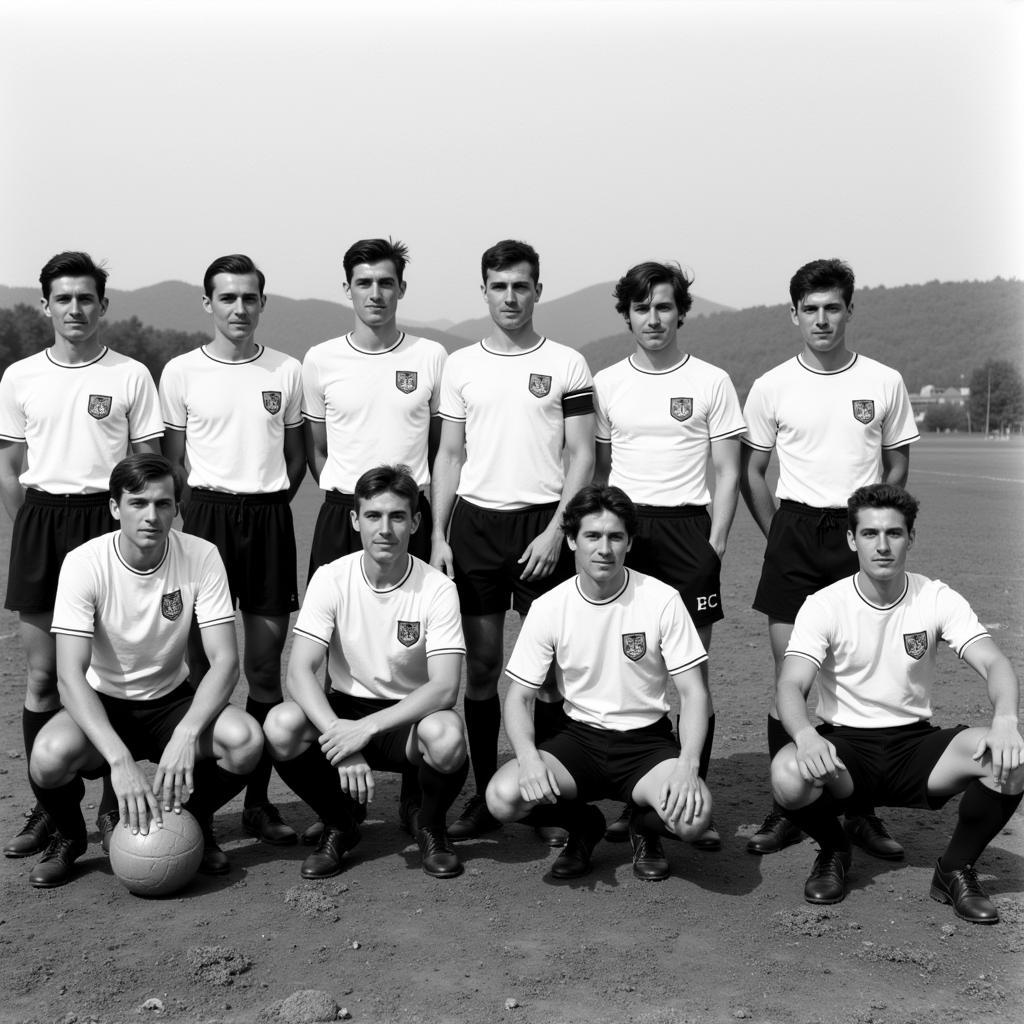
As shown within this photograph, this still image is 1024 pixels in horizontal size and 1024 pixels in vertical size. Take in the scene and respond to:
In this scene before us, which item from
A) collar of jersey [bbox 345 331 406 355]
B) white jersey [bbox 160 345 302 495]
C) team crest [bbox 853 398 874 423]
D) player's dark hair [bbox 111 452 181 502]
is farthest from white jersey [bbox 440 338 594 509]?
player's dark hair [bbox 111 452 181 502]

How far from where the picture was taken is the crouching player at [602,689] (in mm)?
4578

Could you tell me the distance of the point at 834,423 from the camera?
17.1 ft

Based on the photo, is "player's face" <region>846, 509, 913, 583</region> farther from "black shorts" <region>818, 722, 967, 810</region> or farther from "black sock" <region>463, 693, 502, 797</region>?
"black sock" <region>463, 693, 502, 797</region>

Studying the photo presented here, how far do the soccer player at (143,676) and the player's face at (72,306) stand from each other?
908 millimetres

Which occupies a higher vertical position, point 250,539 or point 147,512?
point 147,512

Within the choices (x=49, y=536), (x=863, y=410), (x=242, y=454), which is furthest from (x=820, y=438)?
(x=49, y=536)

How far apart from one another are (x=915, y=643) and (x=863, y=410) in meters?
1.18

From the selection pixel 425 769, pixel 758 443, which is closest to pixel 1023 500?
pixel 758 443

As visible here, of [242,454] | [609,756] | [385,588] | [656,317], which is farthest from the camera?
[242,454]

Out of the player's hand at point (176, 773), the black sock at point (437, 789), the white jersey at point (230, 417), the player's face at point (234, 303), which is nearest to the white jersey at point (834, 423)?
the black sock at point (437, 789)

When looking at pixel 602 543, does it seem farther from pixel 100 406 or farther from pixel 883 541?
pixel 100 406

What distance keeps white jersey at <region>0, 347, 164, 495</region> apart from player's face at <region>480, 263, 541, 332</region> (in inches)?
65.8

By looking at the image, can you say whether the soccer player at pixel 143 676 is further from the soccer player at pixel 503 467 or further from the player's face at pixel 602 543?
the player's face at pixel 602 543

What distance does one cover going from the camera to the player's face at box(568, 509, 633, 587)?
15.2ft
